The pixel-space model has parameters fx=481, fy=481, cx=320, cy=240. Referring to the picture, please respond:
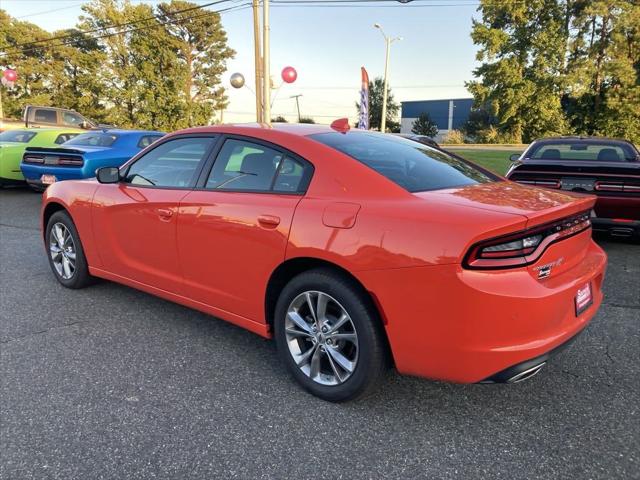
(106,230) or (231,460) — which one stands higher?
(106,230)

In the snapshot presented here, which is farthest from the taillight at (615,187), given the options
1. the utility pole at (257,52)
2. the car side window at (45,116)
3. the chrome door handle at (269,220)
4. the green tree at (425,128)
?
the green tree at (425,128)

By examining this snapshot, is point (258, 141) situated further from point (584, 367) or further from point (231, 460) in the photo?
point (584, 367)

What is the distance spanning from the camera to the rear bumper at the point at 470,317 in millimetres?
2072

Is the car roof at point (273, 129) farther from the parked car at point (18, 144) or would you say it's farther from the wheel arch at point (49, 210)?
the parked car at point (18, 144)

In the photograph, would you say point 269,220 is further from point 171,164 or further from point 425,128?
point 425,128

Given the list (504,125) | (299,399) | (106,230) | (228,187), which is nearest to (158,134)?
(106,230)

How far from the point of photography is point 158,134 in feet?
35.3

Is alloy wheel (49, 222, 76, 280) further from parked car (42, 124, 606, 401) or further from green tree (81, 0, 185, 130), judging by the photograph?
green tree (81, 0, 185, 130)

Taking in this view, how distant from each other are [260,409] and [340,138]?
1680 millimetres

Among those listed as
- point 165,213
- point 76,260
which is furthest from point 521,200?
point 76,260

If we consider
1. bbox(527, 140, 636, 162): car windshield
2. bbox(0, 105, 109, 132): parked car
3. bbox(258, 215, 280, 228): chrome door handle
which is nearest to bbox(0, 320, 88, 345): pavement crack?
bbox(258, 215, 280, 228): chrome door handle

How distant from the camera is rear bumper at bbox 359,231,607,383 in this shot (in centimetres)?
207

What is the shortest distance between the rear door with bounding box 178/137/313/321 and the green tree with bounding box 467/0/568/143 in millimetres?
40608

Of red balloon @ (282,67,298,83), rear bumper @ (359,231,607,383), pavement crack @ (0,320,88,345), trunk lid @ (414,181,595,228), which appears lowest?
pavement crack @ (0,320,88,345)
